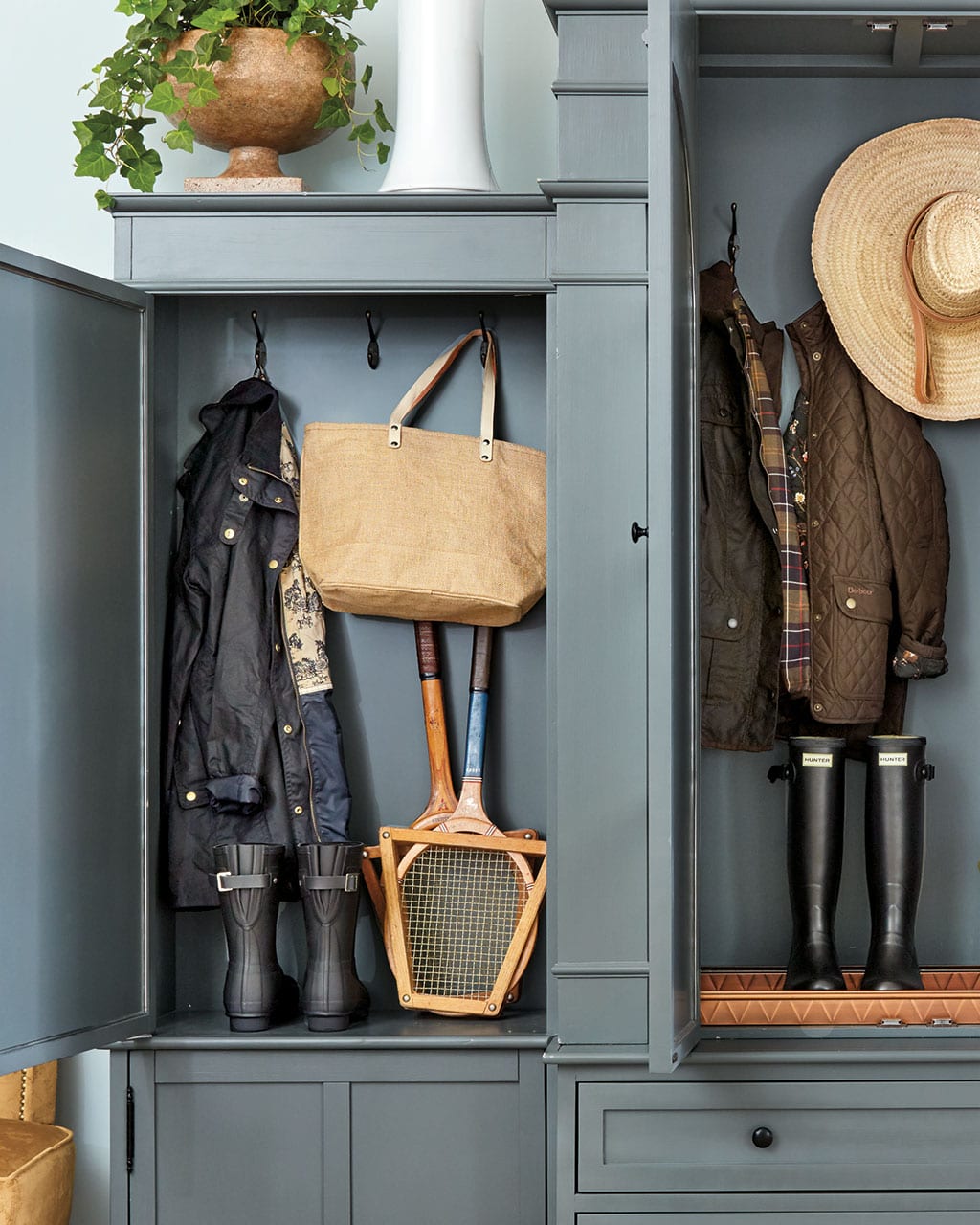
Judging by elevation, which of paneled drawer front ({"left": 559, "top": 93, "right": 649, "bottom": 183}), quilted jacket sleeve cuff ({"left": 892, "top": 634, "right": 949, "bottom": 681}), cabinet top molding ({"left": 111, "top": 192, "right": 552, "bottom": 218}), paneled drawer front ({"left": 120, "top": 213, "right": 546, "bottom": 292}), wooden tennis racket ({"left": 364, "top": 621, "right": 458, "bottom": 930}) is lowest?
wooden tennis racket ({"left": 364, "top": 621, "right": 458, "bottom": 930})

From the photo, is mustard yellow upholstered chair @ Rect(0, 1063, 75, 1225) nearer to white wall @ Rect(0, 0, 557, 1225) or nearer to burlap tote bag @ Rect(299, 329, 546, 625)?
white wall @ Rect(0, 0, 557, 1225)

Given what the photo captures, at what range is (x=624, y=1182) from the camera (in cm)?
191

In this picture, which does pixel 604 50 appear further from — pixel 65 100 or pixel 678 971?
pixel 678 971

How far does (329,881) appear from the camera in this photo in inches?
85.0

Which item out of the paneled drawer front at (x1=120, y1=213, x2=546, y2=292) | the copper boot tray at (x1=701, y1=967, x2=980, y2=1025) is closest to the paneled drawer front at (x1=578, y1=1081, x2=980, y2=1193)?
the copper boot tray at (x1=701, y1=967, x2=980, y2=1025)

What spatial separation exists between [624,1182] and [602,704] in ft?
2.32

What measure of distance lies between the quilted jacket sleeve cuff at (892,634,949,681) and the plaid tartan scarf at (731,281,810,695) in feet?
0.57

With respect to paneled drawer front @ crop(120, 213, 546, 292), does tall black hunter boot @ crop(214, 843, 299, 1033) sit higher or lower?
lower

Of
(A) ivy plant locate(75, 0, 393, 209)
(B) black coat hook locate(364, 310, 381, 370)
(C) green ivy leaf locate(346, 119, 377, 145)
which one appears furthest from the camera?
(B) black coat hook locate(364, 310, 381, 370)

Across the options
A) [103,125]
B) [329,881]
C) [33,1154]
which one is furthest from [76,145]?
[33,1154]

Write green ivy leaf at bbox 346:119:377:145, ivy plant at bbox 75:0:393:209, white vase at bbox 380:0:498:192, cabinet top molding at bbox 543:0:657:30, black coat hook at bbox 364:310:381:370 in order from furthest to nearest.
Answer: black coat hook at bbox 364:310:381:370 < green ivy leaf at bbox 346:119:377:145 < white vase at bbox 380:0:498:192 < ivy plant at bbox 75:0:393:209 < cabinet top molding at bbox 543:0:657:30

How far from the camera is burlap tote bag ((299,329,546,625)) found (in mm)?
2258

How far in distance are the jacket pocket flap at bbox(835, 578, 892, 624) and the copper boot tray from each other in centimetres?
64

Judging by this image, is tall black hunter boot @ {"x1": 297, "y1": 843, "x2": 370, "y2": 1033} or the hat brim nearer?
tall black hunter boot @ {"x1": 297, "y1": 843, "x2": 370, "y2": 1033}
